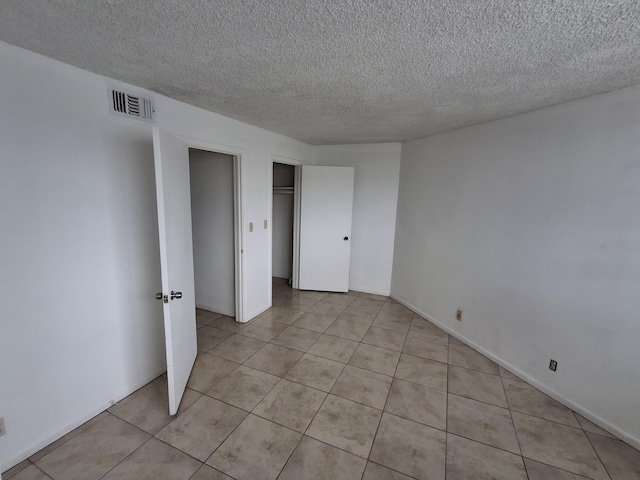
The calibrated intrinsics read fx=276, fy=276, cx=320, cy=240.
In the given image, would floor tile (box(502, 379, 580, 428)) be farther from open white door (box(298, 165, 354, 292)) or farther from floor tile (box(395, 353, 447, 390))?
open white door (box(298, 165, 354, 292))

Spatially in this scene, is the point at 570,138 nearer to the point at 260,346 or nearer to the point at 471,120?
the point at 471,120

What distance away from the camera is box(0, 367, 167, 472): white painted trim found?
1527 millimetres

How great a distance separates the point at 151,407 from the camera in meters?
1.97

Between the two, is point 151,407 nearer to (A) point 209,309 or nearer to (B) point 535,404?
(A) point 209,309

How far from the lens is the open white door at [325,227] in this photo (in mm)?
4102

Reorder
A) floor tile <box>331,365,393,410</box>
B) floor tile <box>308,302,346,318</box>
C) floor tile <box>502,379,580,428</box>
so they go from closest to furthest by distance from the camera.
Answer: floor tile <box>502,379,580,428</box> → floor tile <box>331,365,393,410</box> → floor tile <box>308,302,346,318</box>

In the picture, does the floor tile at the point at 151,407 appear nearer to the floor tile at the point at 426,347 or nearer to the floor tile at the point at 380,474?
the floor tile at the point at 380,474

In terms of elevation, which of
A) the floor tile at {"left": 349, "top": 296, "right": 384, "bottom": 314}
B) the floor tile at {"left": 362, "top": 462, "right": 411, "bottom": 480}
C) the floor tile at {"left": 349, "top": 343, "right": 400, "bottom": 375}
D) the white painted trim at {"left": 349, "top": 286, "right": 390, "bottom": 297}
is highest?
the white painted trim at {"left": 349, "top": 286, "right": 390, "bottom": 297}

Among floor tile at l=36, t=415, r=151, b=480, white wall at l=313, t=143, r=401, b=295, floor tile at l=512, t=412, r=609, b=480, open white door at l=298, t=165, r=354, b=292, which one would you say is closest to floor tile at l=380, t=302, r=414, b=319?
white wall at l=313, t=143, r=401, b=295

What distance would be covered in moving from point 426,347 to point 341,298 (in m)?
1.53

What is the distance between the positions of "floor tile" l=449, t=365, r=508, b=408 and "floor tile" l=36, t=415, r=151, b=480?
229 cm

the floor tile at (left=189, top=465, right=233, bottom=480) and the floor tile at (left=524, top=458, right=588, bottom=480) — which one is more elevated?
the floor tile at (left=524, top=458, right=588, bottom=480)

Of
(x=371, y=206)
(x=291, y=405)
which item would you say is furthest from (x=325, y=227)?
(x=291, y=405)

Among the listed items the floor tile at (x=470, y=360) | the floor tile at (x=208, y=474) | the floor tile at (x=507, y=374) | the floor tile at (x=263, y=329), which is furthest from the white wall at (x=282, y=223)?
the floor tile at (x=208, y=474)
